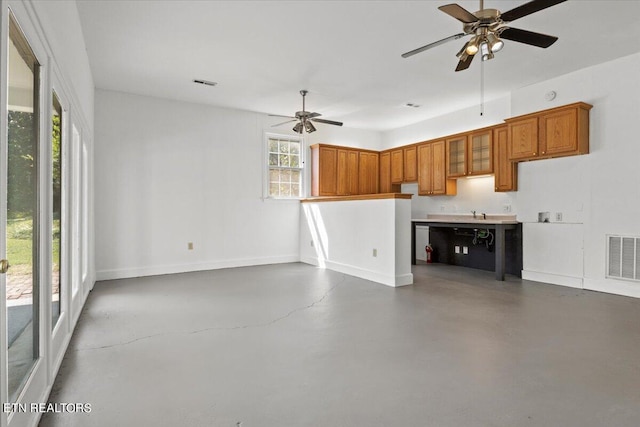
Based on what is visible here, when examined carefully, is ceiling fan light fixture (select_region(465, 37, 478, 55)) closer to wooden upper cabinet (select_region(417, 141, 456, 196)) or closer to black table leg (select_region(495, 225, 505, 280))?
black table leg (select_region(495, 225, 505, 280))

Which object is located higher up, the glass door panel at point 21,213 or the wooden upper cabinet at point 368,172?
the wooden upper cabinet at point 368,172

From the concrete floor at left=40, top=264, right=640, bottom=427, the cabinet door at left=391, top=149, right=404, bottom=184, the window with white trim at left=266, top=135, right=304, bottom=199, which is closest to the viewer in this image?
the concrete floor at left=40, top=264, right=640, bottom=427

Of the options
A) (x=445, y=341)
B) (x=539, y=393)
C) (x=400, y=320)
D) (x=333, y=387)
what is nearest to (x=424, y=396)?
(x=333, y=387)

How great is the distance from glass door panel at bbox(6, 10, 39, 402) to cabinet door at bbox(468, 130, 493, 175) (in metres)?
5.91

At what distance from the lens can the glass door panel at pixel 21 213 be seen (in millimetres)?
1540

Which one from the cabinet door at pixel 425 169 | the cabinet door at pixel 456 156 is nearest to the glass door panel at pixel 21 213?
the cabinet door at pixel 456 156

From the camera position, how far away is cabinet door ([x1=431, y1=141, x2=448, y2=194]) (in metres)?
6.68

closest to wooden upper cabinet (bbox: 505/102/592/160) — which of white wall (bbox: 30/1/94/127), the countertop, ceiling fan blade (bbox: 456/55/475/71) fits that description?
the countertop

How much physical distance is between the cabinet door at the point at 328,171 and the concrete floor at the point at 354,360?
3.24m

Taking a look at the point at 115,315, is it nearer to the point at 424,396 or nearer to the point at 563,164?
the point at 424,396

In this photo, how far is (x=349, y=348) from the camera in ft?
8.76

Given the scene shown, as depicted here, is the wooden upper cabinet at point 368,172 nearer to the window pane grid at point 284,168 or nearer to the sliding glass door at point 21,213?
the window pane grid at point 284,168

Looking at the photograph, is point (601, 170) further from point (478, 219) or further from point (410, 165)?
point (410, 165)

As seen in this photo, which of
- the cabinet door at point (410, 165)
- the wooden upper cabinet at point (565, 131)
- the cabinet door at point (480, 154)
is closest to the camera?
the wooden upper cabinet at point (565, 131)
